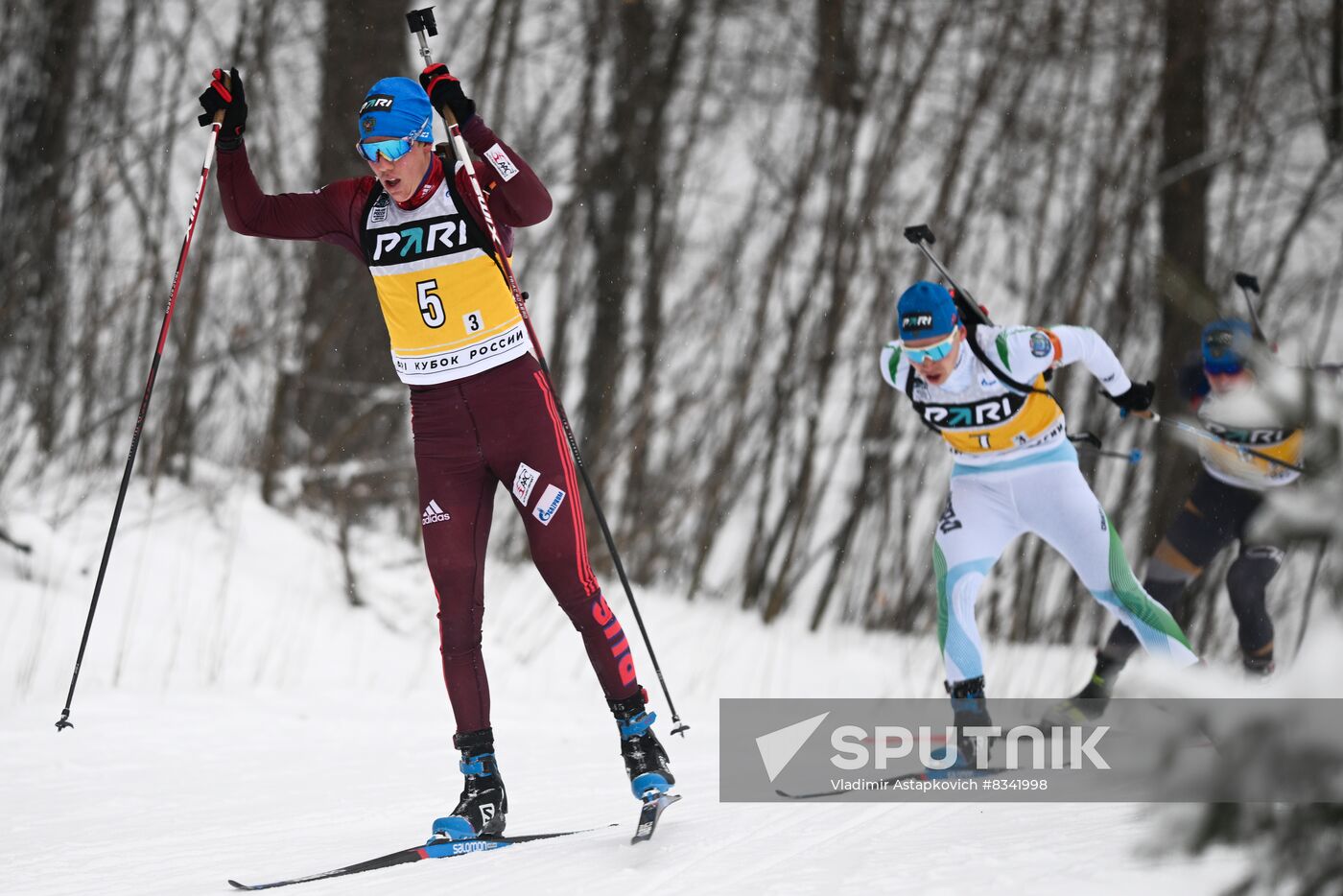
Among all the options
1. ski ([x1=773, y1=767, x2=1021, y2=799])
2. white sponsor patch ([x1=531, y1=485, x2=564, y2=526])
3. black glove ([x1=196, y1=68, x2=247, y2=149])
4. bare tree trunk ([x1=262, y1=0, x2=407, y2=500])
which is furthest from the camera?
bare tree trunk ([x1=262, y1=0, x2=407, y2=500])

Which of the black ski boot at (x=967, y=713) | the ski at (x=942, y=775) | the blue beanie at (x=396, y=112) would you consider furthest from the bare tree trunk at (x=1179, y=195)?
the blue beanie at (x=396, y=112)

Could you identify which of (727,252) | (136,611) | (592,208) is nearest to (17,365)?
(136,611)

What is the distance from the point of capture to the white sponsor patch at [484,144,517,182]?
370cm

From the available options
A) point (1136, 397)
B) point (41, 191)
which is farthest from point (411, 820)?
point (41, 191)

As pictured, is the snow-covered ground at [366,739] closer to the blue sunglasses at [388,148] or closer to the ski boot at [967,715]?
the ski boot at [967,715]

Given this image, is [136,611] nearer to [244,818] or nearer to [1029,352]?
[244,818]

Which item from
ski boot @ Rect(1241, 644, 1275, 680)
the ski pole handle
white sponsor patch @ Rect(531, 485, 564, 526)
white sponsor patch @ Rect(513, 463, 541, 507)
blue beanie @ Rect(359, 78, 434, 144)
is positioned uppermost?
the ski pole handle

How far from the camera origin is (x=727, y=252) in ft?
36.1

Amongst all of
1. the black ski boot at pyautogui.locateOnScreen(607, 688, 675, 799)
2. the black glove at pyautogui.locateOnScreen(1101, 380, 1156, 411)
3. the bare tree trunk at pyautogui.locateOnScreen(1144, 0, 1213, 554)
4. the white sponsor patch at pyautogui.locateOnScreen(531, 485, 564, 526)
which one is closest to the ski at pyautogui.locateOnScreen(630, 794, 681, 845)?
the black ski boot at pyautogui.locateOnScreen(607, 688, 675, 799)

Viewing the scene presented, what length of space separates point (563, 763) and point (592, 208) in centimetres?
619

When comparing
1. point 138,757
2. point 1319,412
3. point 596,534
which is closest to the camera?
point 1319,412

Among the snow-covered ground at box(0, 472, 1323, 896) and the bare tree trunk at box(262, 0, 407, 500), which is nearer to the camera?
the snow-covered ground at box(0, 472, 1323, 896)

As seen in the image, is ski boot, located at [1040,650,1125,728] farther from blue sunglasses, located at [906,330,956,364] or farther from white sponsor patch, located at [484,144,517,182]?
white sponsor patch, located at [484,144,517,182]

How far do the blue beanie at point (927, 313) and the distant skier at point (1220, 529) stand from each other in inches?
62.3
